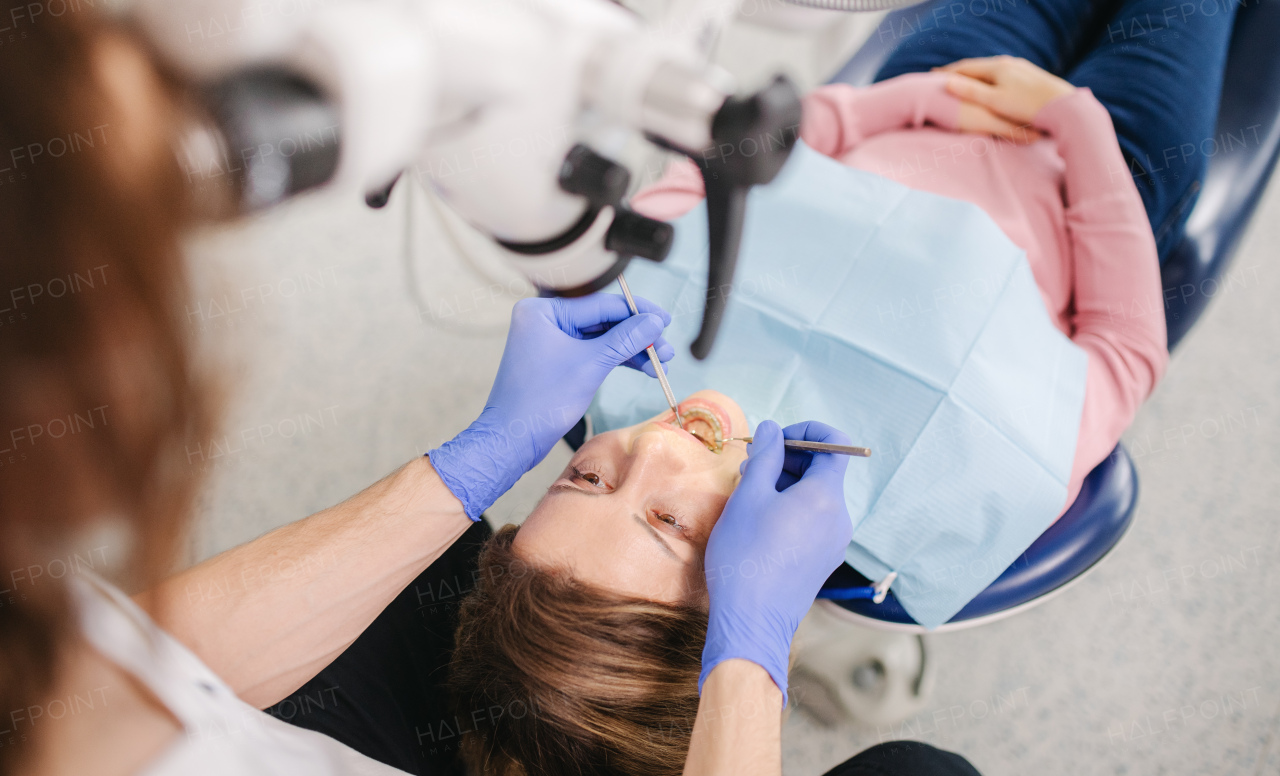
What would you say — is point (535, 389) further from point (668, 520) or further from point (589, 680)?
point (589, 680)

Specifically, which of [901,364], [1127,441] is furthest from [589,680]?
[1127,441]

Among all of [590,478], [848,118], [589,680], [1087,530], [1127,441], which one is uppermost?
[848,118]

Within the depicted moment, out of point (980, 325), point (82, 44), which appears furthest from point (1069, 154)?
point (82, 44)

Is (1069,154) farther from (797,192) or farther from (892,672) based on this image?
(892,672)

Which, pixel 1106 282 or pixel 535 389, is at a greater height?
pixel 535 389

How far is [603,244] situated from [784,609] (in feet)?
1.52

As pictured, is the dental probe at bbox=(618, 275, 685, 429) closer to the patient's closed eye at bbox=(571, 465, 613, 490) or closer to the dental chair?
the patient's closed eye at bbox=(571, 465, 613, 490)

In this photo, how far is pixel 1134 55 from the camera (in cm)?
134

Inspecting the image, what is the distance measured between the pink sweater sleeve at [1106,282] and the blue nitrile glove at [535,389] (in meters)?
0.71

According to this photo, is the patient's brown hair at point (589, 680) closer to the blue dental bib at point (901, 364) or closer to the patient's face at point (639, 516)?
the patient's face at point (639, 516)

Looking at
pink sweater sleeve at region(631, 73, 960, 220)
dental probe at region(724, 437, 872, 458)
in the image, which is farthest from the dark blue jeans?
dental probe at region(724, 437, 872, 458)

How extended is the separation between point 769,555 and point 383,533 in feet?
1.53

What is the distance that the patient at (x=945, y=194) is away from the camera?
2.81ft

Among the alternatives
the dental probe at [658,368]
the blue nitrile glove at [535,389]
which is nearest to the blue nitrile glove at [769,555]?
the dental probe at [658,368]
